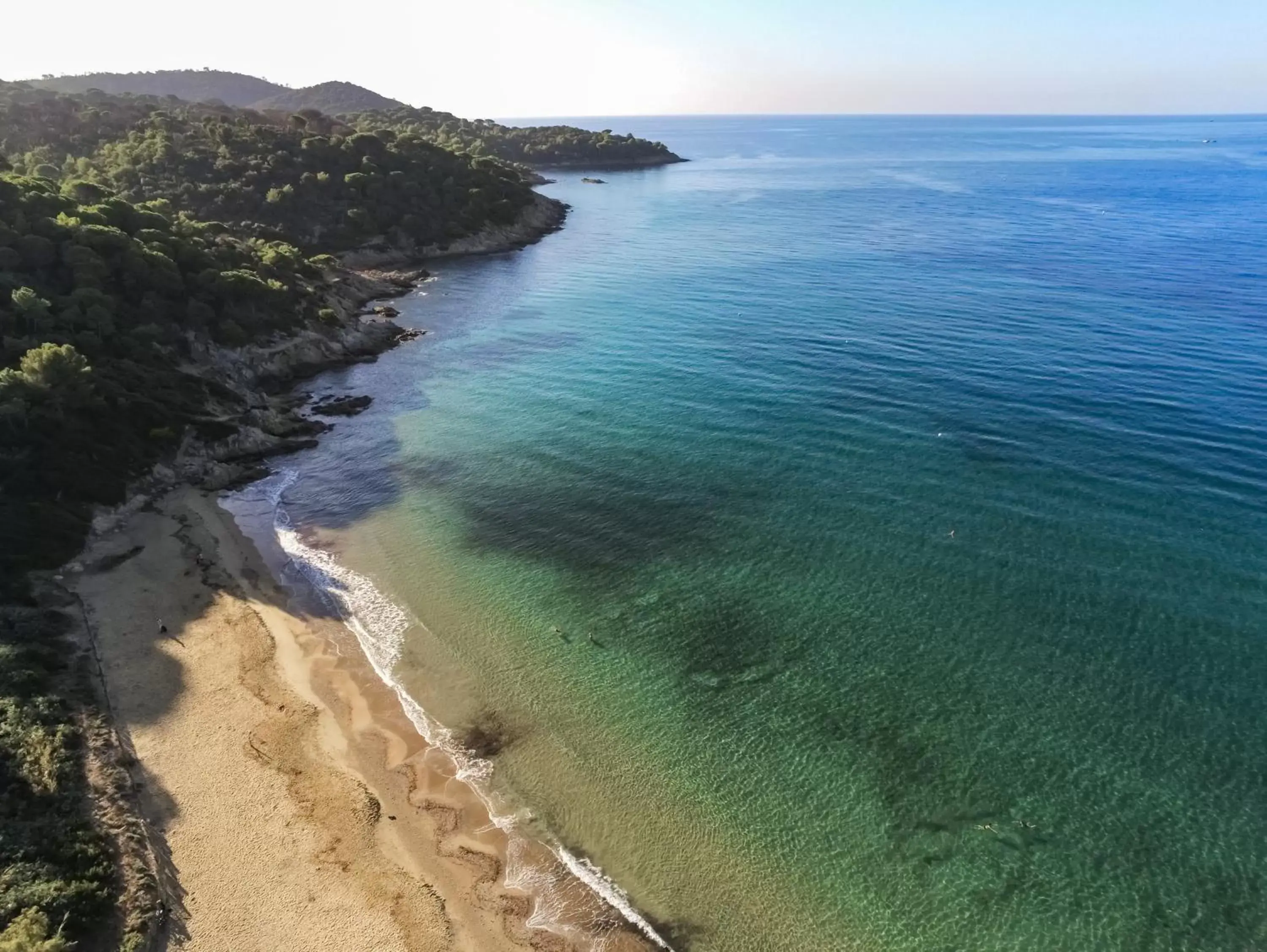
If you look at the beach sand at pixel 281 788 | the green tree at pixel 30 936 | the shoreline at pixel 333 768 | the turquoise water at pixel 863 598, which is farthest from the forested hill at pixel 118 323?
the turquoise water at pixel 863 598

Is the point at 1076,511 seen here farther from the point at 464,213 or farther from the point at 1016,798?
the point at 464,213

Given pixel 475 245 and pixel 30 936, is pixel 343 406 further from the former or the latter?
pixel 475 245

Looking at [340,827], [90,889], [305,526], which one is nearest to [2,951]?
[90,889]

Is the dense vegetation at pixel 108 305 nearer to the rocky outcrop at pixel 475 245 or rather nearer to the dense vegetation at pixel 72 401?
the dense vegetation at pixel 72 401

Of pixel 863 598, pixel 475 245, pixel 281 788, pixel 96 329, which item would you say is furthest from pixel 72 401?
pixel 475 245

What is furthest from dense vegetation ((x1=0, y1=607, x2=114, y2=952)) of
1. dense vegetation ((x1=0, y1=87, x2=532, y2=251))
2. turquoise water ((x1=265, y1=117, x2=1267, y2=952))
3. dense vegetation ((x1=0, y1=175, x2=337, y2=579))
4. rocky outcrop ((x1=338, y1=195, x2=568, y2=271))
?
rocky outcrop ((x1=338, y1=195, x2=568, y2=271))
